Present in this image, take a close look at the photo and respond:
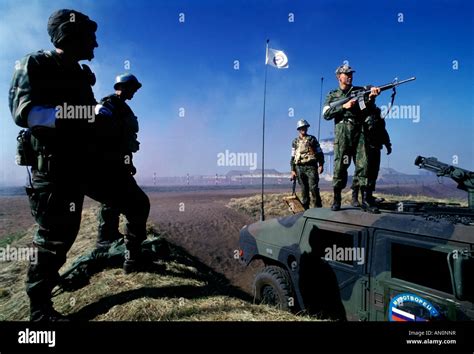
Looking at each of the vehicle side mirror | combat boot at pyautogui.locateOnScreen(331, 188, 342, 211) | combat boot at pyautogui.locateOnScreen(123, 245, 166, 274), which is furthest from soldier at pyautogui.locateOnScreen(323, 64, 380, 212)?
combat boot at pyautogui.locateOnScreen(123, 245, 166, 274)

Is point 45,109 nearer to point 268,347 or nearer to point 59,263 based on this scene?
point 59,263

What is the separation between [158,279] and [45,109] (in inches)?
88.1

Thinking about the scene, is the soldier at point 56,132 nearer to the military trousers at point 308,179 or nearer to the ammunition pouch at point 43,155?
the ammunition pouch at point 43,155

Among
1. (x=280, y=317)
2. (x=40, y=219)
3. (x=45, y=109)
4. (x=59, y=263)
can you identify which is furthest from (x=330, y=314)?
(x=45, y=109)

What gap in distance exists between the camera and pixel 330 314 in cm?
322

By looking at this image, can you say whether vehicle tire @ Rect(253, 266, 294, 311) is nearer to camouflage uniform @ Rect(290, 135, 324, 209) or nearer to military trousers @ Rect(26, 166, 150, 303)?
military trousers @ Rect(26, 166, 150, 303)

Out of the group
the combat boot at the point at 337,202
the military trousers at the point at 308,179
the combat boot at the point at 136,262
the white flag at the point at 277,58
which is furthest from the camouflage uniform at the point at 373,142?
the white flag at the point at 277,58

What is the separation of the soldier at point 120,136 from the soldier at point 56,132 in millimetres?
691

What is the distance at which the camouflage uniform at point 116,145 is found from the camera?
3.11 meters

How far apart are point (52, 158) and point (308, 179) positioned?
5.64 meters

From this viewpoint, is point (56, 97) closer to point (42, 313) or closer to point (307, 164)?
point (42, 313)

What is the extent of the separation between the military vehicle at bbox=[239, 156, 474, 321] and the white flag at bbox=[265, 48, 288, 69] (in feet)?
26.5

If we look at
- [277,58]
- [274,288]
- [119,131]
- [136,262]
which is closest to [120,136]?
[119,131]

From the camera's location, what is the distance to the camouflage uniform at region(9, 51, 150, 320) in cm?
213
